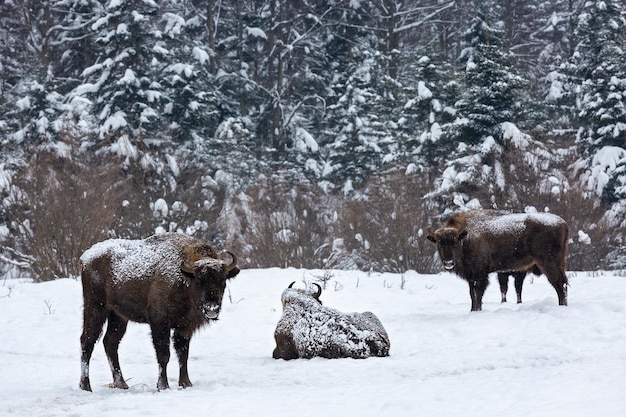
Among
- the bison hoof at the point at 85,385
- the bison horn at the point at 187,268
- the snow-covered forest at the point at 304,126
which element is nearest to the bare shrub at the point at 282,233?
the snow-covered forest at the point at 304,126

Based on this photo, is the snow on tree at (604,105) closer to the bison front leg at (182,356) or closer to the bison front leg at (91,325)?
the bison front leg at (182,356)

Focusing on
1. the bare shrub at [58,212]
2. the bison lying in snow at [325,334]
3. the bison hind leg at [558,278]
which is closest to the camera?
the bison lying in snow at [325,334]

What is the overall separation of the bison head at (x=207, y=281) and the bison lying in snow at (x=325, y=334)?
2116 millimetres

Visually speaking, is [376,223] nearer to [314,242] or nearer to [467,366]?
[314,242]

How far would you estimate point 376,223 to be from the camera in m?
20.6

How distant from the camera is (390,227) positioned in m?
19.8

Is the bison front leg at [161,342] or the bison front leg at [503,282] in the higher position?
the bison front leg at [503,282]

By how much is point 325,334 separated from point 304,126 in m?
33.8

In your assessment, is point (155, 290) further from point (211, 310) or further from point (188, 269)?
point (211, 310)

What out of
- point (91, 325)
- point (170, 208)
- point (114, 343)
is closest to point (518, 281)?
point (114, 343)

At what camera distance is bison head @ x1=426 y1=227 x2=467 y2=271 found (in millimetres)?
11727

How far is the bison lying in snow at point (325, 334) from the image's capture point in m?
9.30

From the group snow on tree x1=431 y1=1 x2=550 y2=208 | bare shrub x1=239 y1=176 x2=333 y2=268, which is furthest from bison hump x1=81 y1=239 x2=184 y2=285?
snow on tree x1=431 y1=1 x2=550 y2=208

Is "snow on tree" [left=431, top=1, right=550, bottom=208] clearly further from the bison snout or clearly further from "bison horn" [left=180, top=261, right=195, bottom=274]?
the bison snout
